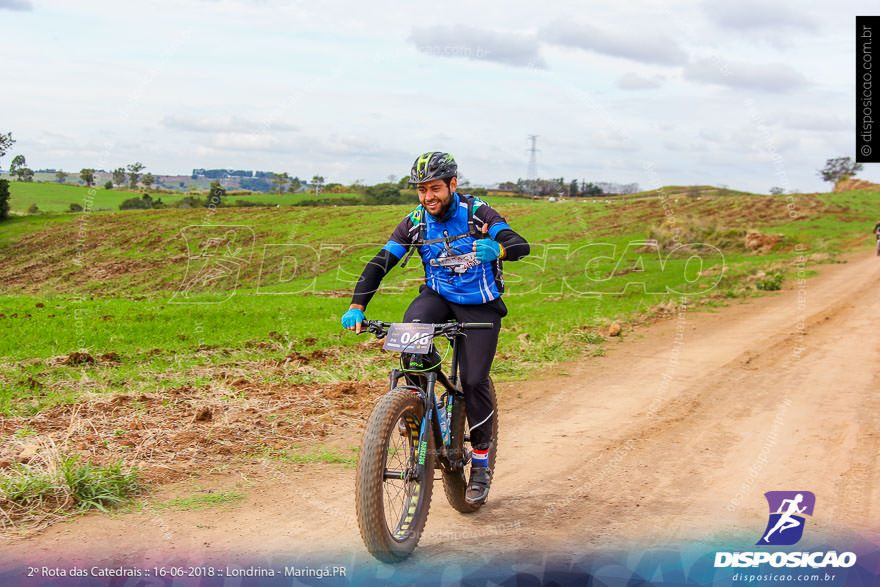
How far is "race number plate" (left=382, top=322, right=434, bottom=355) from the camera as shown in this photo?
4.74 meters

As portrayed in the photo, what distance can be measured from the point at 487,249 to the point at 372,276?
2.98ft

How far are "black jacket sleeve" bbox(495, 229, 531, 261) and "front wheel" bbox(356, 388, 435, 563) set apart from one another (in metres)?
1.13

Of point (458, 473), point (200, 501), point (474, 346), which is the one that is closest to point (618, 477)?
point (458, 473)

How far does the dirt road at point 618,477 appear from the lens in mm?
4988

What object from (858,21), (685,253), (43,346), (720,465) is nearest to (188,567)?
(720,465)

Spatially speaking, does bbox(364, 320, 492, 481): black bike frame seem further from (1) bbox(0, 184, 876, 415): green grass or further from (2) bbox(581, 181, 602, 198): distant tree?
(2) bbox(581, 181, 602, 198): distant tree

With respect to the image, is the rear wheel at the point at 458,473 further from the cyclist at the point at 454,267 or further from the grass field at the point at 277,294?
the grass field at the point at 277,294

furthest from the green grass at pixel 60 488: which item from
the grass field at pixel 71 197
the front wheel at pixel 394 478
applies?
the grass field at pixel 71 197

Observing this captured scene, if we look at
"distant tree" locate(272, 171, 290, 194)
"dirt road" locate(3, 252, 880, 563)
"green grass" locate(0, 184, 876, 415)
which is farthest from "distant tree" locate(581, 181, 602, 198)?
"dirt road" locate(3, 252, 880, 563)

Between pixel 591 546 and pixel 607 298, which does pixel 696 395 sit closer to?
pixel 591 546

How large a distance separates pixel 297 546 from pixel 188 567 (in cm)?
69

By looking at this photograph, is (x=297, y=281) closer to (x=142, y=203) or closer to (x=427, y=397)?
(x=142, y=203)

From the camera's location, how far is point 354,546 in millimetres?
4836

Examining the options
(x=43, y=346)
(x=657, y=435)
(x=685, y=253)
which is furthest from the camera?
(x=685, y=253)
